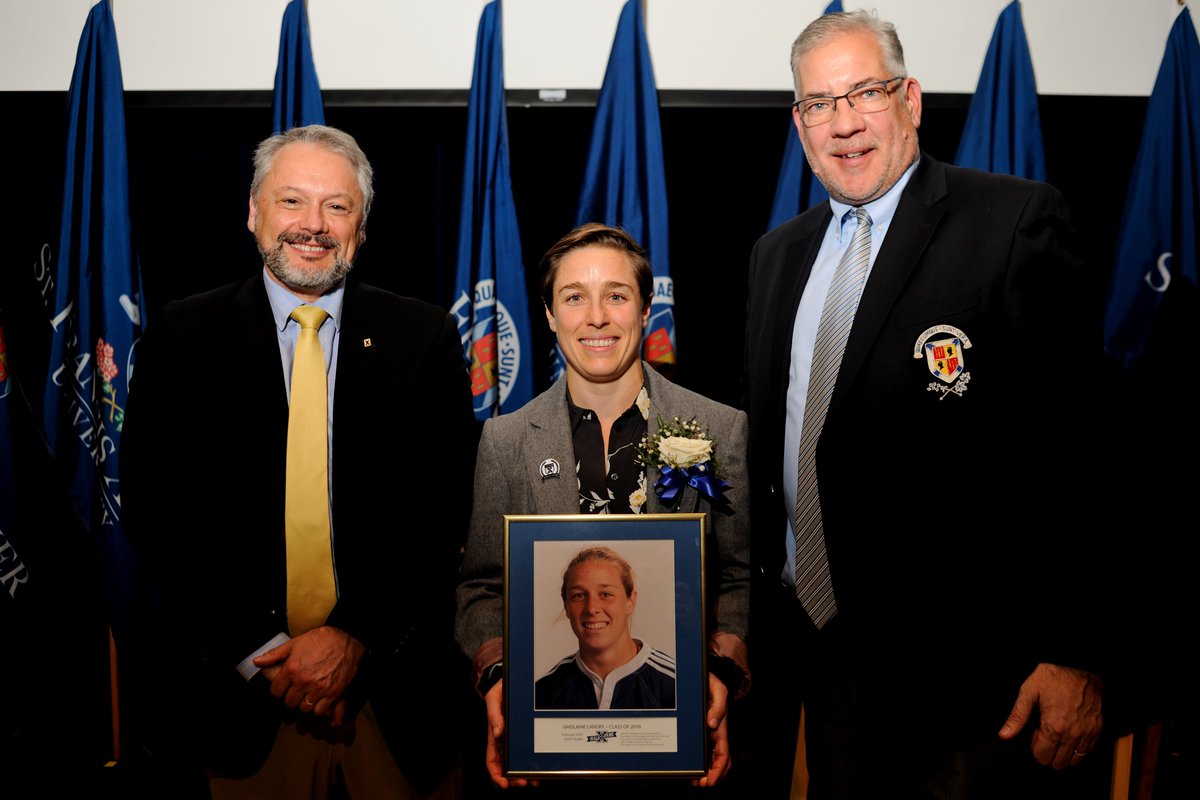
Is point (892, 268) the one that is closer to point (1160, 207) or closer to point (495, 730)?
point (495, 730)

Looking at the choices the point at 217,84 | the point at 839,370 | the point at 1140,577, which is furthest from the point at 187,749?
the point at 1140,577

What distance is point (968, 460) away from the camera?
185cm

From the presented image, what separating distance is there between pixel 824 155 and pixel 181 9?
8.88 ft

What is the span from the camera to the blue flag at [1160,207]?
3.12m

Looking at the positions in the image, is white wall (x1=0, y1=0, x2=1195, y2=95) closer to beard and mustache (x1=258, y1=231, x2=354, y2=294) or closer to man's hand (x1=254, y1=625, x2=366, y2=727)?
beard and mustache (x1=258, y1=231, x2=354, y2=294)

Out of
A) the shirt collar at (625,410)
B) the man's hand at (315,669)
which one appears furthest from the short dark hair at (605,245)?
the man's hand at (315,669)

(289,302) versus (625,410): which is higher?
(289,302)

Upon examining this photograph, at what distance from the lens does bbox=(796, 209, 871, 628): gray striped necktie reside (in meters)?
1.98

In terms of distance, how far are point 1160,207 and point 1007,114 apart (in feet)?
2.21

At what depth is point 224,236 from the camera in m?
3.52

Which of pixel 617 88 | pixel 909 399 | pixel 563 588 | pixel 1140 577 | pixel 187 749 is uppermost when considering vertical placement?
pixel 617 88

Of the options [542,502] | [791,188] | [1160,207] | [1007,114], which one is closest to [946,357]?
[542,502]

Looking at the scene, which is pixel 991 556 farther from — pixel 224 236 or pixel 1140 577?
pixel 224 236

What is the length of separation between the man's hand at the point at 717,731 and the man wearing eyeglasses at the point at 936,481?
306 mm
